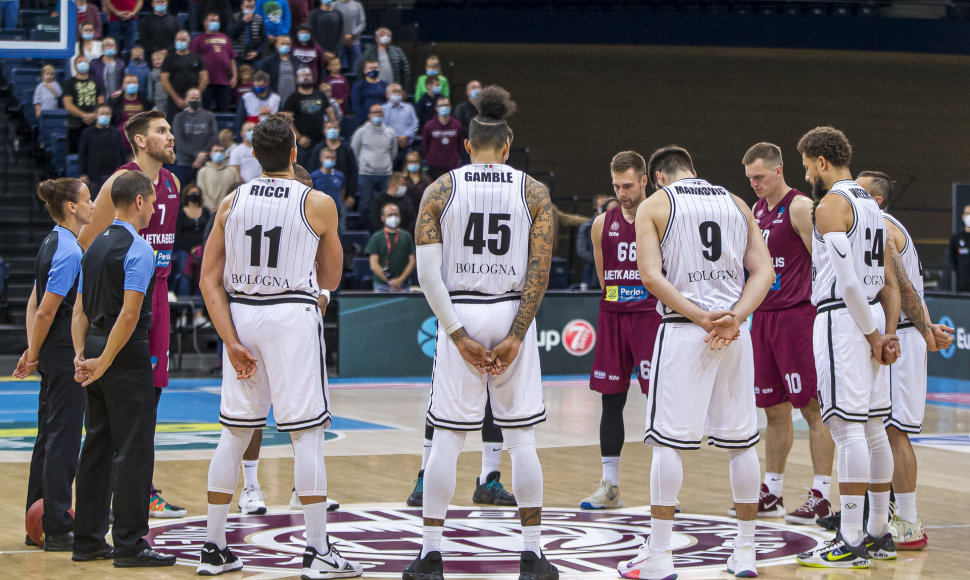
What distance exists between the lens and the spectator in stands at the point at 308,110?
19.0 meters

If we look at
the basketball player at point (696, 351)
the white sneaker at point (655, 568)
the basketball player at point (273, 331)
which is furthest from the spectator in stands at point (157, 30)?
the white sneaker at point (655, 568)

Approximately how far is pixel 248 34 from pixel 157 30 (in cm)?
164

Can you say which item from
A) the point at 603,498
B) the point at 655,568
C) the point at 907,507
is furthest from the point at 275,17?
the point at 655,568

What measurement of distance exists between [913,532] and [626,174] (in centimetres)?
283

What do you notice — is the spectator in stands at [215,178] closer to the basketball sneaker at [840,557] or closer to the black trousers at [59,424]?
the black trousers at [59,424]

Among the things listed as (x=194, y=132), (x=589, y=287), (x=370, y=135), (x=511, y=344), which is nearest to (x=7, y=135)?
(x=194, y=132)

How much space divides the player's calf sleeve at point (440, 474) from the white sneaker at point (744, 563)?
1.50 meters

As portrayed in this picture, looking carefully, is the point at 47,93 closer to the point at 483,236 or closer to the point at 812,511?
the point at 483,236

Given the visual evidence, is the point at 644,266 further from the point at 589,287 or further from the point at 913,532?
the point at 589,287

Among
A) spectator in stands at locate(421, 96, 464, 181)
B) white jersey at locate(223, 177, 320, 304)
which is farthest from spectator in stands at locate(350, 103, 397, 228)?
white jersey at locate(223, 177, 320, 304)

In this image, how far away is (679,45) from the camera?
2547 centimetres

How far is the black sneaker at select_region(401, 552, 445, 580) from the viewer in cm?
609

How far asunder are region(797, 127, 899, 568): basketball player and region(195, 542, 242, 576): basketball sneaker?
304cm

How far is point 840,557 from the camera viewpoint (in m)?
6.55
